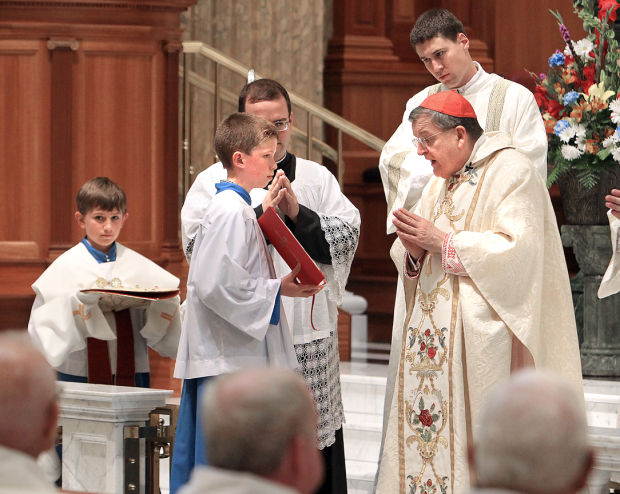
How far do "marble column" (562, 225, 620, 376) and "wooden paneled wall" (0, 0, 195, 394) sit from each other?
258 centimetres

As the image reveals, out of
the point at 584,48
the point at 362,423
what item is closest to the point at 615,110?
the point at 584,48

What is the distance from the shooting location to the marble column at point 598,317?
6.91 metres

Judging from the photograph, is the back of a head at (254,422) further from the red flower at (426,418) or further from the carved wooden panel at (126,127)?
the carved wooden panel at (126,127)

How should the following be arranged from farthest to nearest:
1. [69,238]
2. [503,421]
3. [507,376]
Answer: [69,238] < [507,376] < [503,421]

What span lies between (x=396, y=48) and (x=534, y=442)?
28.6ft

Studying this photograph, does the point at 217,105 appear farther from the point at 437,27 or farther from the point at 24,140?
the point at 437,27

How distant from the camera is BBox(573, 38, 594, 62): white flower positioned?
6.87m

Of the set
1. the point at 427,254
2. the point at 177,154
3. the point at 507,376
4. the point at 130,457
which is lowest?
the point at 130,457

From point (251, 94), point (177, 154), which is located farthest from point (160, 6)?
point (251, 94)

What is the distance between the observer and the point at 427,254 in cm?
443

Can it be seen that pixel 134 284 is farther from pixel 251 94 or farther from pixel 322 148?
pixel 322 148

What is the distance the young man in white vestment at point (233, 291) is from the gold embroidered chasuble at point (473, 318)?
527mm

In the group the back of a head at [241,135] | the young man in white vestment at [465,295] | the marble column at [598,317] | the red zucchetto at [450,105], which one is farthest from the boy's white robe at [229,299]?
the marble column at [598,317]

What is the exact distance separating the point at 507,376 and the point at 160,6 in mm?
3868
